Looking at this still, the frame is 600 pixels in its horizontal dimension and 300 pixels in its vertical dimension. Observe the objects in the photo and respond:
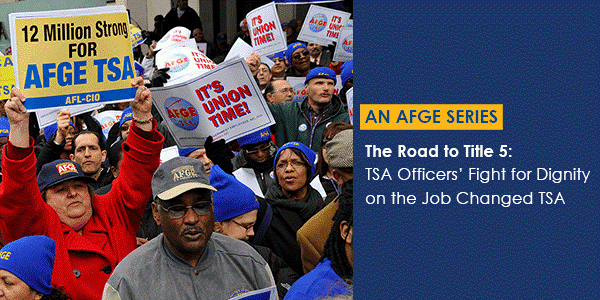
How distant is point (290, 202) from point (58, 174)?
4.68 feet

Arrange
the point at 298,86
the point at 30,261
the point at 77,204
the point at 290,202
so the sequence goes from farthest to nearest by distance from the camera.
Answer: the point at 298,86 < the point at 290,202 < the point at 77,204 < the point at 30,261

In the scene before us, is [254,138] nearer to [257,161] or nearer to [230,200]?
[257,161]

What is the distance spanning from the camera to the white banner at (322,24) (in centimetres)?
1070

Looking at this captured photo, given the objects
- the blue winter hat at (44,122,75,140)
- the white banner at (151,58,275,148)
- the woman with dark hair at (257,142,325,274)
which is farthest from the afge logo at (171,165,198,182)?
the blue winter hat at (44,122,75,140)

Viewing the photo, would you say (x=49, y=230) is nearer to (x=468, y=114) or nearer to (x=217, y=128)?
(x=217, y=128)

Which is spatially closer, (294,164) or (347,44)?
(294,164)

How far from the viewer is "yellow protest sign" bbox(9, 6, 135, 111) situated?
4051 mm

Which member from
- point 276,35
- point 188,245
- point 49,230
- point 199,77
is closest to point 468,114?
point 188,245

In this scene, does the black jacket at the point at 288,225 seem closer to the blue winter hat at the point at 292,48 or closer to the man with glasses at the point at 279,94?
the man with glasses at the point at 279,94

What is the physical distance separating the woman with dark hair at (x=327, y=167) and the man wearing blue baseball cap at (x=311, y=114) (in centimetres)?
161

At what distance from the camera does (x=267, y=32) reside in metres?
9.59

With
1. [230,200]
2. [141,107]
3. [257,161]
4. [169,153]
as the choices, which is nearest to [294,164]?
[257,161]

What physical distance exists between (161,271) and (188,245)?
15 centimetres

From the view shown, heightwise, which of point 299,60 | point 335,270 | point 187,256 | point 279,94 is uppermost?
point 299,60
